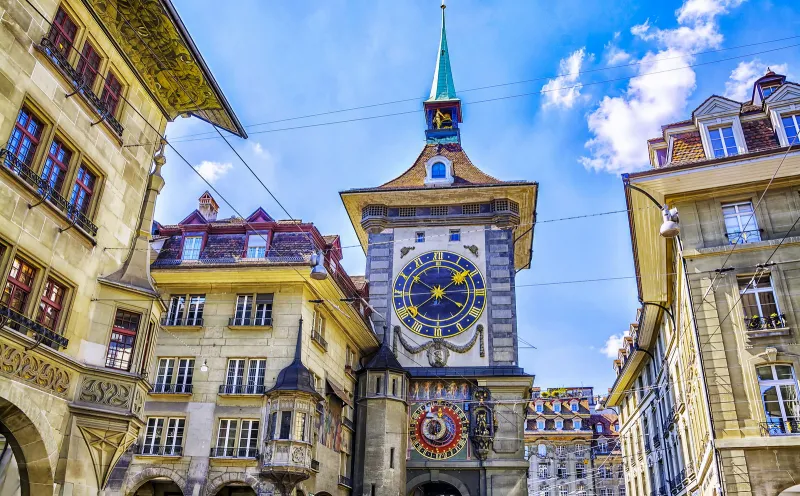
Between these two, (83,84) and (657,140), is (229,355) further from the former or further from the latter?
(657,140)

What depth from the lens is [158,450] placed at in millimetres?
23703

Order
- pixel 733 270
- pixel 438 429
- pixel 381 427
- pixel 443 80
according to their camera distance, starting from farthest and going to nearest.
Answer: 1. pixel 443 80
2. pixel 438 429
3. pixel 381 427
4. pixel 733 270

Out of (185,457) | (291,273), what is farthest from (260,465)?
(291,273)

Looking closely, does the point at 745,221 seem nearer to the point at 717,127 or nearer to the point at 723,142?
the point at 723,142

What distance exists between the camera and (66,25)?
14555 millimetres

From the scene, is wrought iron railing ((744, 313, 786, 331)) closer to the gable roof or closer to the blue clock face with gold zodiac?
the blue clock face with gold zodiac

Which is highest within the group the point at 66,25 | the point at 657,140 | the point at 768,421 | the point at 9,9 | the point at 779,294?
the point at 657,140

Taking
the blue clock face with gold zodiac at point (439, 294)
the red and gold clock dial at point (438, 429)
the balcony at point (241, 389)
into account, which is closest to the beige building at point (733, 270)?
the red and gold clock dial at point (438, 429)

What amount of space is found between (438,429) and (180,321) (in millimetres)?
14025

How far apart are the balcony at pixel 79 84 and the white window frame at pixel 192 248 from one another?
36.2ft

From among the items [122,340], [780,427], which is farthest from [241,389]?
[780,427]

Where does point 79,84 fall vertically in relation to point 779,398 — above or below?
above

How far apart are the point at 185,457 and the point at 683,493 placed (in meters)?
20.4

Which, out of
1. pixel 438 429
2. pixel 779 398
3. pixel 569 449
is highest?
pixel 569 449
